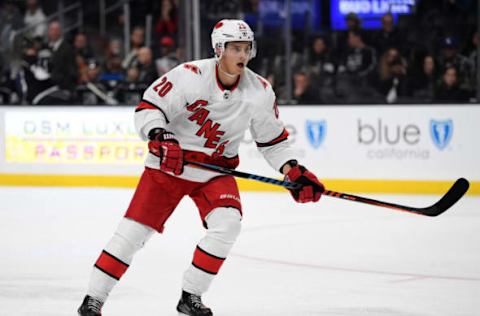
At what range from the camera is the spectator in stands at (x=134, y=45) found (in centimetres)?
911

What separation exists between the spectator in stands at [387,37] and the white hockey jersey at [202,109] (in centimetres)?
469

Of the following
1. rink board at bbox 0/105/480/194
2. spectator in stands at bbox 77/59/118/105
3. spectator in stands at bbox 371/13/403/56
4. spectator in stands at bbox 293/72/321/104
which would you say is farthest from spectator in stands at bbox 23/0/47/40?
spectator in stands at bbox 371/13/403/56

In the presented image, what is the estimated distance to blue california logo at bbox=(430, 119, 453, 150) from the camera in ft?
25.8

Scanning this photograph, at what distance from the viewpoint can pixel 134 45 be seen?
9.21m

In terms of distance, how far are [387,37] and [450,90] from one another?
710mm

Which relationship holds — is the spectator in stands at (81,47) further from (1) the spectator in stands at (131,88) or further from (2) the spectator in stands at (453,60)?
(2) the spectator in stands at (453,60)

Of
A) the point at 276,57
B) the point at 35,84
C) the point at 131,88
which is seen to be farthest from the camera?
the point at 35,84

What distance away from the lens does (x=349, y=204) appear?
7.43 metres

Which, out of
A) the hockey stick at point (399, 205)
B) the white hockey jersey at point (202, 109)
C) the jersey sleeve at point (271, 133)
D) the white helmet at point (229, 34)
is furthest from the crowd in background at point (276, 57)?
the white helmet at point (229, 34)

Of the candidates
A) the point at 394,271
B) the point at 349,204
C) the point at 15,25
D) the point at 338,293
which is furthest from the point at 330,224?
the point at 15,25

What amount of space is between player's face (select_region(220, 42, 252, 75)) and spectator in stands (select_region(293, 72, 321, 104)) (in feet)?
15.3

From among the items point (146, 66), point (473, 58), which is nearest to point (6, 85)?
point (146, 66)

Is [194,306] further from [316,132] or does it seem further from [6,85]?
[6,85]

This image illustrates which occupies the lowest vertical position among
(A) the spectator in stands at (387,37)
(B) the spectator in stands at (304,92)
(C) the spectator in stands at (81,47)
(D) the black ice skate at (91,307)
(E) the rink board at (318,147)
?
(E) the rink board at (318,147)
